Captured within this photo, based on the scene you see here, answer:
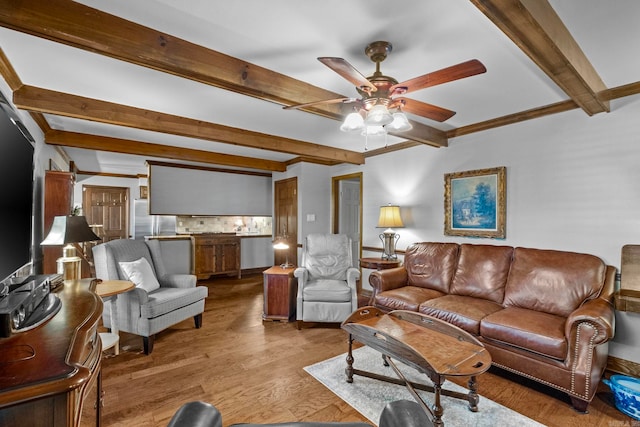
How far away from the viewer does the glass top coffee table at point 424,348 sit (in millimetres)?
1689

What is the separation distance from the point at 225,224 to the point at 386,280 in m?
4.41

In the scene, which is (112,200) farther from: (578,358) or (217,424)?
(578,358)

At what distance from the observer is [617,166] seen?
2582mm

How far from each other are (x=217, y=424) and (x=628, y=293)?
294 centimetres

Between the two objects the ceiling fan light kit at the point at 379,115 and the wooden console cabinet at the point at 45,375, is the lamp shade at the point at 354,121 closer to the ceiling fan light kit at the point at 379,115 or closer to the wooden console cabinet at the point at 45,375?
the ceiling fan light kit at the point at 379,115

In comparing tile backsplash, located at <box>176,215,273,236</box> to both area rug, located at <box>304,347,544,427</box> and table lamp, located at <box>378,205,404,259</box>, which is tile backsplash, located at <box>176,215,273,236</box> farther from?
area rug, located at <box>304,347,544,427</box>

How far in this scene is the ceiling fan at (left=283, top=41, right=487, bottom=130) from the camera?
1.64 metres

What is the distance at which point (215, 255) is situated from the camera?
5883 mm

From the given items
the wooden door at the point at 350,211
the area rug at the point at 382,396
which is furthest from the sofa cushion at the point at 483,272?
the wooden door at the point at 350,211

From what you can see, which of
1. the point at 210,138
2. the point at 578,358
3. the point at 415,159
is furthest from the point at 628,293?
the point at 210,138

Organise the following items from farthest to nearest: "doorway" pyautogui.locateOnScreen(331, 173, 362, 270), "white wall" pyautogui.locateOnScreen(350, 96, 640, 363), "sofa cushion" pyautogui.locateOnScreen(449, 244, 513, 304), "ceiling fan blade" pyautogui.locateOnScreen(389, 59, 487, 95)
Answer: "doorway" pyautogui.locateOnScreen(331, 173, 362, 270) < "sofa cushion" pyautogui.locateOnScreen(449, 244, 513, 304) < "white wall" pyautogui.locateOnScreen(350, 96, 640, 363) < "ceiling fan blade" pyautogui.locateOnScreen(389, 59, 487, 95)

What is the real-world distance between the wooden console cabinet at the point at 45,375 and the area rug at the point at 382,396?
165 cm

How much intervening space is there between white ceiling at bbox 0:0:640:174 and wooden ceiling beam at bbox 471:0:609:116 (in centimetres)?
7

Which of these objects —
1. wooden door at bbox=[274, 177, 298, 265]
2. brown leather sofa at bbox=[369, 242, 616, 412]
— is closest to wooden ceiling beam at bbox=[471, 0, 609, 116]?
brown leather sofa at bbox=[369, 242, 616, 412]
